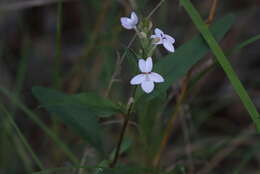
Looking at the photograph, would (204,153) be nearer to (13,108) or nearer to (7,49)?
(13,108)

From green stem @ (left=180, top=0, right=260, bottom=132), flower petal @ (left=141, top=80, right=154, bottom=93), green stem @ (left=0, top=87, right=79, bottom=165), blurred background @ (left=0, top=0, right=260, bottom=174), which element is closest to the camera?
flower petal @ (left=141, top=80, right=154, bottom=93)

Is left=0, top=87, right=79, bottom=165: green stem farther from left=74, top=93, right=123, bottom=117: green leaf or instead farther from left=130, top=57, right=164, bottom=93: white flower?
left=130, top=57, right=164, bottom=93: white flower

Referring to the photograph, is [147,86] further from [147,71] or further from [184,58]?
[184,58]

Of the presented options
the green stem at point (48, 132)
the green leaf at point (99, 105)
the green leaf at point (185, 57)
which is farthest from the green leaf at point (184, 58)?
the green stem at point (48, 132)

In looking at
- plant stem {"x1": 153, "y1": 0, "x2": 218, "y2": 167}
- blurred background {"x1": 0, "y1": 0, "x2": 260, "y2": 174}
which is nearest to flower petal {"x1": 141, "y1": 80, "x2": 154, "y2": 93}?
plant stem {"x1": 153, "y1": 0, "x2": 218, "y2": 167}

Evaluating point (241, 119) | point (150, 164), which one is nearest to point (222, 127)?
point (241, 119)

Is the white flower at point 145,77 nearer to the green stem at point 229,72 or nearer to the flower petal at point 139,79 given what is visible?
the flower petal at point 139,79
